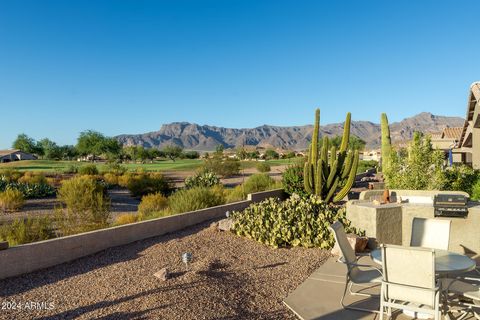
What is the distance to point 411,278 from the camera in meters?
3.70

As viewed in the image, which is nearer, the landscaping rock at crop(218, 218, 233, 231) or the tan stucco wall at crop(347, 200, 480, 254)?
the tan stucco wall at crop(347, 200, 480, 254)

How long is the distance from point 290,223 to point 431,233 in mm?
3073

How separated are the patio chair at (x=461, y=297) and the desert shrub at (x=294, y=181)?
9669 millimetres

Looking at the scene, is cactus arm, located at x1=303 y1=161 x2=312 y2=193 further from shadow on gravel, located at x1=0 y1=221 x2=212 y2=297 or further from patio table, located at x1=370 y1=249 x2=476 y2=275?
patio table, located at x1=370 y1=249 x2=476 y2=275

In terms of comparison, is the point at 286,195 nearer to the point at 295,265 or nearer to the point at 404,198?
the point at 404,198

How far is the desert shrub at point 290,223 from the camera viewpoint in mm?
7469

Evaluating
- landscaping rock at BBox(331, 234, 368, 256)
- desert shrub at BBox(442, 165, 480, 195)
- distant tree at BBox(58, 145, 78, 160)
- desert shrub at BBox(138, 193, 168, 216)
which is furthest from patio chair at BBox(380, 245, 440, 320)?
distant tree at BBox(58, 145, 78, 160)

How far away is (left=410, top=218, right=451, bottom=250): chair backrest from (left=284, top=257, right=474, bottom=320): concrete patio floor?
39.5 inches

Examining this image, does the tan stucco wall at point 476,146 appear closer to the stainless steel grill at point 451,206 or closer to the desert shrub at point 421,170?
the desert shrub at point 421,170

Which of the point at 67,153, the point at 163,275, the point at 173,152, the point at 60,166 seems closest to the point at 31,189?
the point at 163,275

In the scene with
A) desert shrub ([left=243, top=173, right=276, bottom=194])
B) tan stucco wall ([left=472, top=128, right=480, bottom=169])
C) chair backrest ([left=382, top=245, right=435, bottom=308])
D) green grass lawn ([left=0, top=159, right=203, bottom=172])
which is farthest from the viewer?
green grass lawn ([left=0, top=159, right=203, bottom=172])

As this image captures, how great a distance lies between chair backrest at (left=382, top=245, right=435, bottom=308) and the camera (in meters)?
3.58

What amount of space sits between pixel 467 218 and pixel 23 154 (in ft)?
330

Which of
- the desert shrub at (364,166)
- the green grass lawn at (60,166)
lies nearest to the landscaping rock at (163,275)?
the desert shrub at (364,166)
